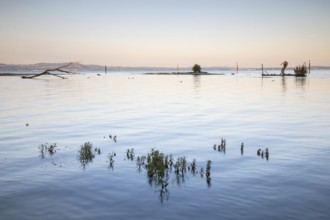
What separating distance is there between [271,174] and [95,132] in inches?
449

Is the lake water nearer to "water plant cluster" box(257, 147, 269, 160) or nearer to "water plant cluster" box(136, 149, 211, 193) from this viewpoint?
"water plant cluster" box(136, 149, 211, 193)

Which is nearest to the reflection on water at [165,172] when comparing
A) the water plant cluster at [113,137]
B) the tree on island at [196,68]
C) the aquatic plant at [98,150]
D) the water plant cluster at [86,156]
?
the water plant cluster at [86,156]

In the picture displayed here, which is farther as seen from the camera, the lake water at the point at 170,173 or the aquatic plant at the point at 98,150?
the aquatic plant at the point at 98,150

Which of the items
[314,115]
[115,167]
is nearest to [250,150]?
[115,167]

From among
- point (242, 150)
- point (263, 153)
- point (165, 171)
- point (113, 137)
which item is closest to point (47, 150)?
point (113, 137)

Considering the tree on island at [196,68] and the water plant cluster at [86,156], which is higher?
the tree on island at [196,68]

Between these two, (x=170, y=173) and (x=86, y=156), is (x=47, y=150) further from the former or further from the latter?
(x=170, y=173)

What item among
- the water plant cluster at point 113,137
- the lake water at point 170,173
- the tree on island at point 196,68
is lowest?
the lake water at point 170,173

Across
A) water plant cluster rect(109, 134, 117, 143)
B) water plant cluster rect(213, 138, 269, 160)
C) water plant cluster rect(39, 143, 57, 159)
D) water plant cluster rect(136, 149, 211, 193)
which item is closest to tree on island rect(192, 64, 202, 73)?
water plant cluster rect(109, 134, 117, 143)

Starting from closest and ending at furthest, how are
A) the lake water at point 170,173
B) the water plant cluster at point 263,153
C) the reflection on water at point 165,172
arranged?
the lake water at point 170,173 < the reflection on water at point 165,172 < the water plant cluster at point 263,153

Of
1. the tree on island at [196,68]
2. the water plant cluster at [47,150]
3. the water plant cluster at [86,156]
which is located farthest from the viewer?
the tree on island at [196,68]

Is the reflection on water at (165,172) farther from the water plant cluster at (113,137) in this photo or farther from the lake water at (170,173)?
the water plant cluster at (113,137)

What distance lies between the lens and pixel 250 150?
14250 mm

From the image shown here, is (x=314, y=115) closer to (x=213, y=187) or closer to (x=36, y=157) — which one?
(x=213, y=187)
